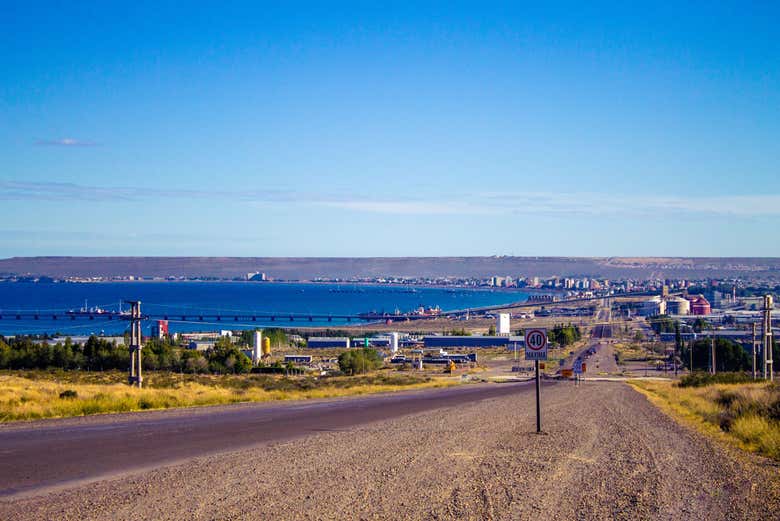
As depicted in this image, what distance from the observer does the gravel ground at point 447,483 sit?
8.30 meters

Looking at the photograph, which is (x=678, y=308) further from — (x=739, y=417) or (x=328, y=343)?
(x=739, y=417)

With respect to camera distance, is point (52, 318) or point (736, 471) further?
point (52, 318)

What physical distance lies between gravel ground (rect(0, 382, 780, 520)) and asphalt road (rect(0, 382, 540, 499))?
726 mm

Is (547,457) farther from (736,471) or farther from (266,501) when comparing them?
(266,501)

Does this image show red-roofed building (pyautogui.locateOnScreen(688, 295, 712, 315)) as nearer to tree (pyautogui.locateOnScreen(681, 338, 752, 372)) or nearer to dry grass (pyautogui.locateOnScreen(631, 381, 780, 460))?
tree (pyautogui.locateOnScreen(681, 338, 752, 372))

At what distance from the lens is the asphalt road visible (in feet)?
34.9

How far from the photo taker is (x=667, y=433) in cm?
1573

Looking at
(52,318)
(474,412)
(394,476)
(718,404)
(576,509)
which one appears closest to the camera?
(576,509)

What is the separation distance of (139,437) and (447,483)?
665 cm

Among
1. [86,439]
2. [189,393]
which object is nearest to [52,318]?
[189,393]

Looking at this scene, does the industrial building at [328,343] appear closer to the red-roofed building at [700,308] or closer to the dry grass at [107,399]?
the dry grass at [107,399]

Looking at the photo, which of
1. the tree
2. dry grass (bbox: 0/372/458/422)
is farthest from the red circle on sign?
the tree

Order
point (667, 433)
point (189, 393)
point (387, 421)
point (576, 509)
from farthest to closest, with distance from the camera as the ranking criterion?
point (189, 393), point (387, 421), point (667, 433), point (576, 509)

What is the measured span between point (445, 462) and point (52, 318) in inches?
6752
